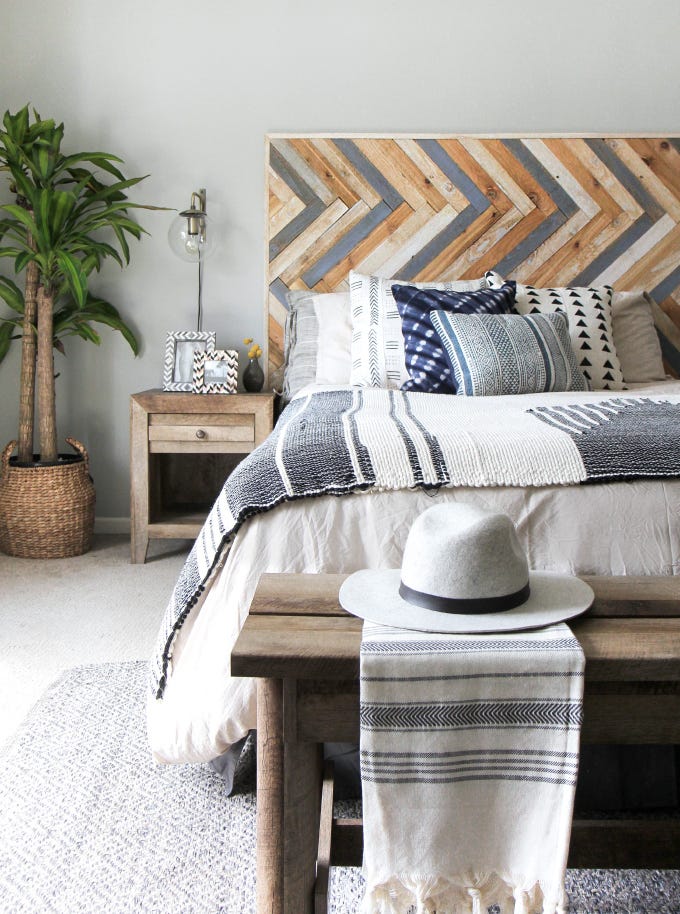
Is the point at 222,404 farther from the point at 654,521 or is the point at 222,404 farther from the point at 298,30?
the point at 654,521

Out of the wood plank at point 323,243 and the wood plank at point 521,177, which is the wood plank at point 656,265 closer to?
the wood plank at point 521,177

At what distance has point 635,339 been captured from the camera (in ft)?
10.1

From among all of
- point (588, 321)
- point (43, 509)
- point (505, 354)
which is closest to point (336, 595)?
point (505, 354)

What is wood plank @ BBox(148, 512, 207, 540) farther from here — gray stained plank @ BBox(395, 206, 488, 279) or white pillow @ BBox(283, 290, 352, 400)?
gray stained plank @ BBox(395, 206, 488, 279)

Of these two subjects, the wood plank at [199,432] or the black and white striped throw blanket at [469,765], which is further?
the wood plank at [199,432]

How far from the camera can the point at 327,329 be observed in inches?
122

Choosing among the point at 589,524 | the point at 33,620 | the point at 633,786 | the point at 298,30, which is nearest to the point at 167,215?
the point at 298,30

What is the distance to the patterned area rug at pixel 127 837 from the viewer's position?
1.28 m

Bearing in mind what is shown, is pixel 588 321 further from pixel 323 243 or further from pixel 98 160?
pixel 98 160

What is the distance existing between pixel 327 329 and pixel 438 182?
88cm

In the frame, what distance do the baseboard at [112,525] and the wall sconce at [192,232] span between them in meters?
0.98

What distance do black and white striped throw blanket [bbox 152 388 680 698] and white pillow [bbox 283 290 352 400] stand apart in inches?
54.5

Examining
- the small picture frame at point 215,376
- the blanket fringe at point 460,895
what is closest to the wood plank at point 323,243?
the small picture frame at point 215,376

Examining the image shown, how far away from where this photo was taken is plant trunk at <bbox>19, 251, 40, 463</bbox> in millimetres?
3260
